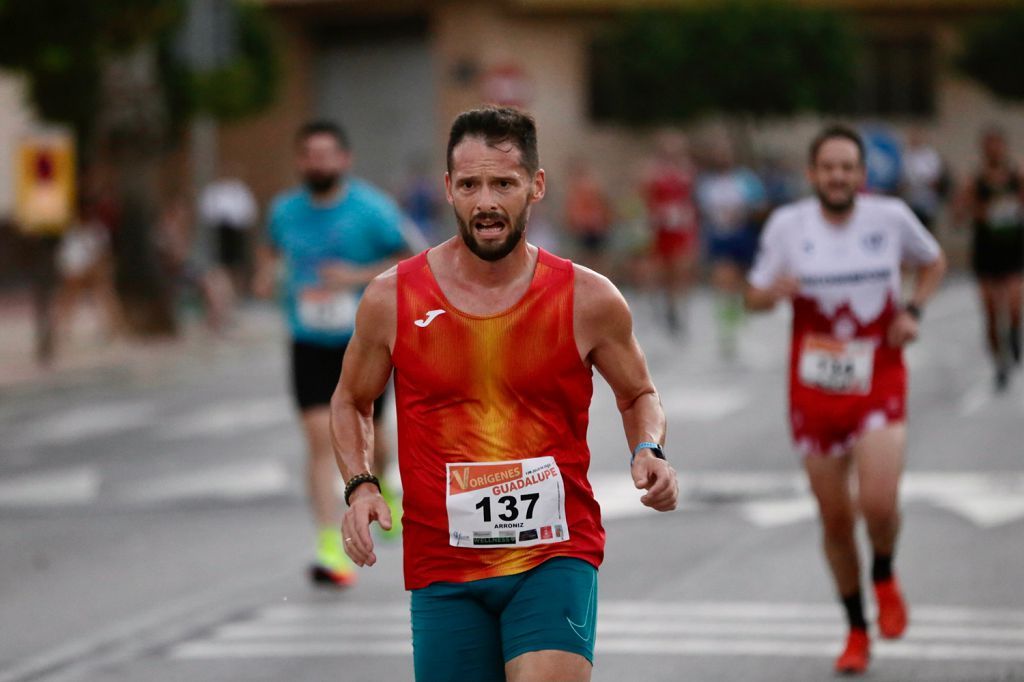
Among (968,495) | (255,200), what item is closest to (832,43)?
(255,200)

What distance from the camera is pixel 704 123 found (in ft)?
124

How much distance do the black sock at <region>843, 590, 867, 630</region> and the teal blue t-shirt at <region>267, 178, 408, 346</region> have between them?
301 cm

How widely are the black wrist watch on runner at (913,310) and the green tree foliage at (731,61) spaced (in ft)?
91.1

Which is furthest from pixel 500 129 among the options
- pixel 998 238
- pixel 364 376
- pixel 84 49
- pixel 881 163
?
pixel 881 163

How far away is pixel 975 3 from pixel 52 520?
3011cm

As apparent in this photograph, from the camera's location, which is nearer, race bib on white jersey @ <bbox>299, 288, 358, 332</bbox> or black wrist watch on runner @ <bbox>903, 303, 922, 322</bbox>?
black wrist watch on runner @ <bbox>903, 303, 922, 322</bbox>

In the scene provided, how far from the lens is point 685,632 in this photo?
7969mm

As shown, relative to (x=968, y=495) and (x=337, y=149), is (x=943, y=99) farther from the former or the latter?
(x=337, y=149)

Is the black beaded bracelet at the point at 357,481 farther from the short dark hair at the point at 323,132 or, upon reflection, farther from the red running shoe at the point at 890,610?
the short dark hair at the point at 323,132

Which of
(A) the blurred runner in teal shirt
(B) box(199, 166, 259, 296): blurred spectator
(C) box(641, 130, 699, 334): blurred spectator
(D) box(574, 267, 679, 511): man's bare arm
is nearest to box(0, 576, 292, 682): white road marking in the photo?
(A) the blurred runner in teal shirt

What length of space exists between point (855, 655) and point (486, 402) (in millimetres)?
3063

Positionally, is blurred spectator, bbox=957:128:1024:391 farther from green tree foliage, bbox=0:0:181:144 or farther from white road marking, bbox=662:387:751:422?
green tree foliage, bbox=0:0:181:144

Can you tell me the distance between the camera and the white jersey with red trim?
24.1 feet

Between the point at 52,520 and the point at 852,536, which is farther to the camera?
the point at 52,520
